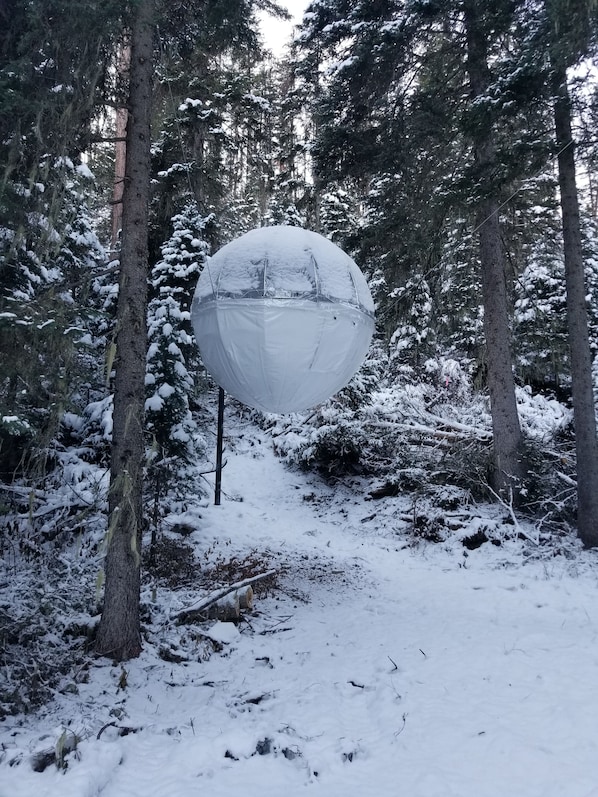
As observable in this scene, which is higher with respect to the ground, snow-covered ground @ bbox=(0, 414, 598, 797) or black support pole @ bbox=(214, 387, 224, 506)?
black support pole @ bbox=(214, 387, 224, 506)

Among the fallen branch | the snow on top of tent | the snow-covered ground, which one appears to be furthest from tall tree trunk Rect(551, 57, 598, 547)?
the snow on top of tent

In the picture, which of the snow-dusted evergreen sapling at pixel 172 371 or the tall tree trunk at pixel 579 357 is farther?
the tall tree trunk at pixel 579 357

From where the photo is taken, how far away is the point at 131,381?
208 inches

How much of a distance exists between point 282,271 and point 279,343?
1.69ft

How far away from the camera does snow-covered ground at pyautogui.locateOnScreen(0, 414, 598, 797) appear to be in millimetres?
3508

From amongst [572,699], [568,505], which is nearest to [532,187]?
[568,505]

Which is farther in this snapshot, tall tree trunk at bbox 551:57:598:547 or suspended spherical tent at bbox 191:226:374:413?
tall tree trunk at bbox 551:57:598:547

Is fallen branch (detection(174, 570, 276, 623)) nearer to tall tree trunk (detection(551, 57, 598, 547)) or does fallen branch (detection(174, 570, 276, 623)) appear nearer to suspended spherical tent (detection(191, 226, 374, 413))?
suspended spherical tent (detection(191, 226, 374, 413))

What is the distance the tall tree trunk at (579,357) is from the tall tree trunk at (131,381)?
6.39 metres

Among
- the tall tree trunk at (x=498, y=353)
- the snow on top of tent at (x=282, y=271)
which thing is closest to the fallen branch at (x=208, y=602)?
the snow on top of tent at (x=282, y=271)

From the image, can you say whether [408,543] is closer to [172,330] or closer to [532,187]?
[172,330]

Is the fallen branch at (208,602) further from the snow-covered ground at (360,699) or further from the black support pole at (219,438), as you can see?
the black support pole at (219,438)

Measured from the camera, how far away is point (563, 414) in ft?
35.2

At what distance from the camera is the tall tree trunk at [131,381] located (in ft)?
16.7
